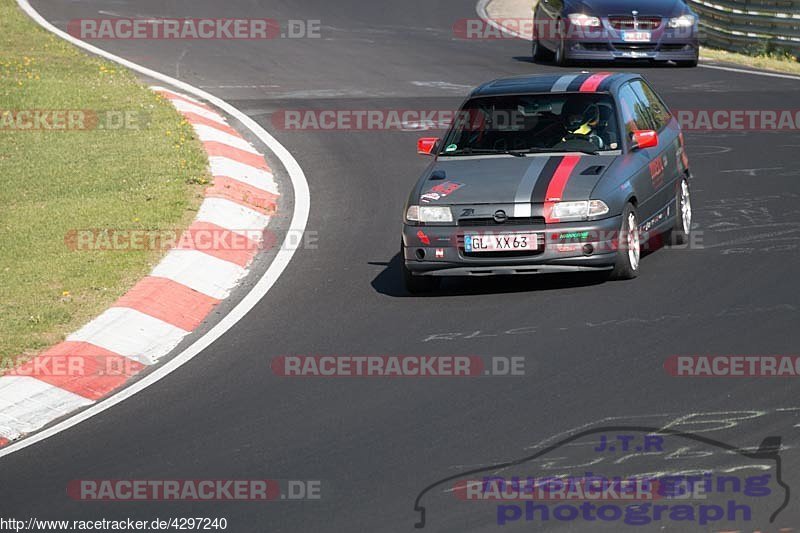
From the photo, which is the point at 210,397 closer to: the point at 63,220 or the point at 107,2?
the point at 63,220

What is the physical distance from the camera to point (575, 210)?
10633 millimetres

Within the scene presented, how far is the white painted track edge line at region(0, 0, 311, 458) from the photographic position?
8.53 meters

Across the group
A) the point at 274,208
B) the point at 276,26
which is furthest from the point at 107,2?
the point at 274,208

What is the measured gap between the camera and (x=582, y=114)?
38.5 feet

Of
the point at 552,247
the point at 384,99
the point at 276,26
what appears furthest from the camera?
the point at 276,26

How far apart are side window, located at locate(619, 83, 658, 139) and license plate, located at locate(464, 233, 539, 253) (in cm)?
167

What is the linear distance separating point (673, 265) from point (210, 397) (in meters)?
4.43

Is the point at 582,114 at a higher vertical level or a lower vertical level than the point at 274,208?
higher

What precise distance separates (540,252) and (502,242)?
293 mm
